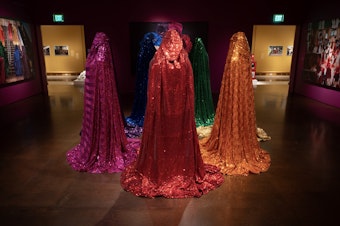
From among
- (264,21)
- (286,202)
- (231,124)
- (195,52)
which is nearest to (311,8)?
(264,21)

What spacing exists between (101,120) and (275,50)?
12895 mm

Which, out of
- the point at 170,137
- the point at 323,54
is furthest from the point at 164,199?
the point at 323,54

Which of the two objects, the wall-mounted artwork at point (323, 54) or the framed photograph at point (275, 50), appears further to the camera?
the framed photograph at point (275, 50)

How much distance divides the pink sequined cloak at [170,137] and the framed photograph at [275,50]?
12502 mm

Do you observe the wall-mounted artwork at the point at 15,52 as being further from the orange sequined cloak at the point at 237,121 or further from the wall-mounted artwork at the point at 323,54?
the wall-mounted artwork at the point at 323,54

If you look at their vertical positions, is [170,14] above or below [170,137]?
above

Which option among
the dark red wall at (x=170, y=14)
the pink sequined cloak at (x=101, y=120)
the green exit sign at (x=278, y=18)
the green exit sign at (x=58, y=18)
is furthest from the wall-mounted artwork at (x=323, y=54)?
the green exit sign at (x=58, y=18)

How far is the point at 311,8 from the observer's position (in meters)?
8.98

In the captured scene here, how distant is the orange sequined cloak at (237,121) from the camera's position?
3643mm

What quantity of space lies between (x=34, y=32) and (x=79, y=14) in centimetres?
176

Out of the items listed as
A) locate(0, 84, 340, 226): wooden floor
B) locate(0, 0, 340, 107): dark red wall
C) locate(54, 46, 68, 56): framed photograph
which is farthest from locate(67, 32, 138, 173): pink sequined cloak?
locate(54, 46, 68, 56): framed photograph

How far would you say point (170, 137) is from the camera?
3037 millimetres

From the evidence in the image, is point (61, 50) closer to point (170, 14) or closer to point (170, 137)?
point (170, 14)

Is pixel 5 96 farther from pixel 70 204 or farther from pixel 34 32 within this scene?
pixel 70 204
